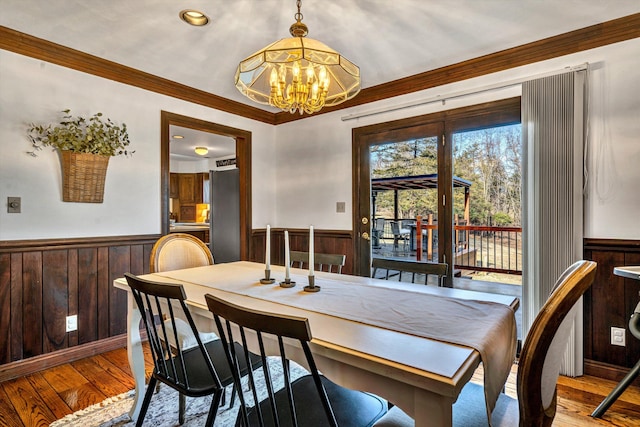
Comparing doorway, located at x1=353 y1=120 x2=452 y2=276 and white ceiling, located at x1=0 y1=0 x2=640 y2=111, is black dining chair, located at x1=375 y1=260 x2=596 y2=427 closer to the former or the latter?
white ceiling, located at x1=0 y1=0 x2=640 y2=111

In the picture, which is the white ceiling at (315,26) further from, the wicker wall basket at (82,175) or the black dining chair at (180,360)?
the black dining chair at (180,360)

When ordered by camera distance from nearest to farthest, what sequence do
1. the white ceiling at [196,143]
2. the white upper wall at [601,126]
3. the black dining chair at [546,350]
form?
the black dining chair at [546,350]
the white upper wall at [601,126]
the white ceiling at [196,143]

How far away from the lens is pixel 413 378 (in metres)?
0.84

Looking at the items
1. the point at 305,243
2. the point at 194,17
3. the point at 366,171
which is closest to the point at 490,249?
the point at 366,171

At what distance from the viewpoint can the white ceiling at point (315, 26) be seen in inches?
79.4

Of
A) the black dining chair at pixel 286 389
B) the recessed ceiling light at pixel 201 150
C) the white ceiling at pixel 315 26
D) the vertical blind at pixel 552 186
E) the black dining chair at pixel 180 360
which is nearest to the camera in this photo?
the black dining chair at pixel 286 389

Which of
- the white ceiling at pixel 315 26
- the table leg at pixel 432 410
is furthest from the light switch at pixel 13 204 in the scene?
the table leg at pixel 432 410

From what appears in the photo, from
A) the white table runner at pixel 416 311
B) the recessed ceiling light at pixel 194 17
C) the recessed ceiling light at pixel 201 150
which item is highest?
the recessed ceiling light at pixel 194 17

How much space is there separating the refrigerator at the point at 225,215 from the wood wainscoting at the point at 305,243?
246mm

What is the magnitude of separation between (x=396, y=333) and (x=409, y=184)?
2323 mm

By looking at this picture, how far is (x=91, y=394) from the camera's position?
2137 millimetres

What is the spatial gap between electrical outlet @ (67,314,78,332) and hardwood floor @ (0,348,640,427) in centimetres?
26

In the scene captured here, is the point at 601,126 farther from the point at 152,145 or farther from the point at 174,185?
the point at 174,185

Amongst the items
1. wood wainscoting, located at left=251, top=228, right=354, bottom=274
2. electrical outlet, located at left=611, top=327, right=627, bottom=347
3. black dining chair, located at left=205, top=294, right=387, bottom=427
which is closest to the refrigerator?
wood wainscoting, located at left=251, top=228, right=354, bottom=274
